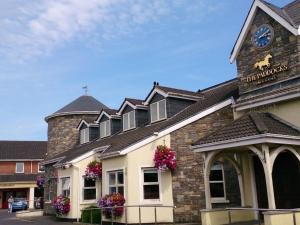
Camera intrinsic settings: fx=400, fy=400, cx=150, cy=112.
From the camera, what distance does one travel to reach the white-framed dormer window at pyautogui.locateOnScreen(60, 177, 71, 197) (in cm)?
2450

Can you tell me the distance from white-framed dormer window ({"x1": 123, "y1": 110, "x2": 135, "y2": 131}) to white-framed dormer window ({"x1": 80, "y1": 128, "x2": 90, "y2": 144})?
5801mm

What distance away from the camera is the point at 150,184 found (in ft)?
61.1

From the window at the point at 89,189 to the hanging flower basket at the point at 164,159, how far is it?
6.84 metres

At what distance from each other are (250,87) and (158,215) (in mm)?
7010

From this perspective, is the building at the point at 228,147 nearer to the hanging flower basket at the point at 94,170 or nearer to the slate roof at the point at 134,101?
the slate roof at the point at 134,101

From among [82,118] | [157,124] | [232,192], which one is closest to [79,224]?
[157,124]

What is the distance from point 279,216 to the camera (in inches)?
472

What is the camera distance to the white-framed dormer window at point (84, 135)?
30136mm

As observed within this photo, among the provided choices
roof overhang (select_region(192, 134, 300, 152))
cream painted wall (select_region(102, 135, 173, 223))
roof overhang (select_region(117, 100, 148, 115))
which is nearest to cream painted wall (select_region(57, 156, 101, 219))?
roof overhang (select_region(117, 100, 148, 115))

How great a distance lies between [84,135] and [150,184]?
43.2 ft

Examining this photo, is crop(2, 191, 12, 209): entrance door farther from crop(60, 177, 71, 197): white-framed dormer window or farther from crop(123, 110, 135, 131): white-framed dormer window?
crop(123, 110, 135, 131): white-framed dormer window

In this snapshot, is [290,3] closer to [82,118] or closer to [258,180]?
[258,180]

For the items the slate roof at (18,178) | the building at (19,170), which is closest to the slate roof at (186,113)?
the building at (19,170)

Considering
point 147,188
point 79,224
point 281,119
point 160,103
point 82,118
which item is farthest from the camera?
point 82,118
